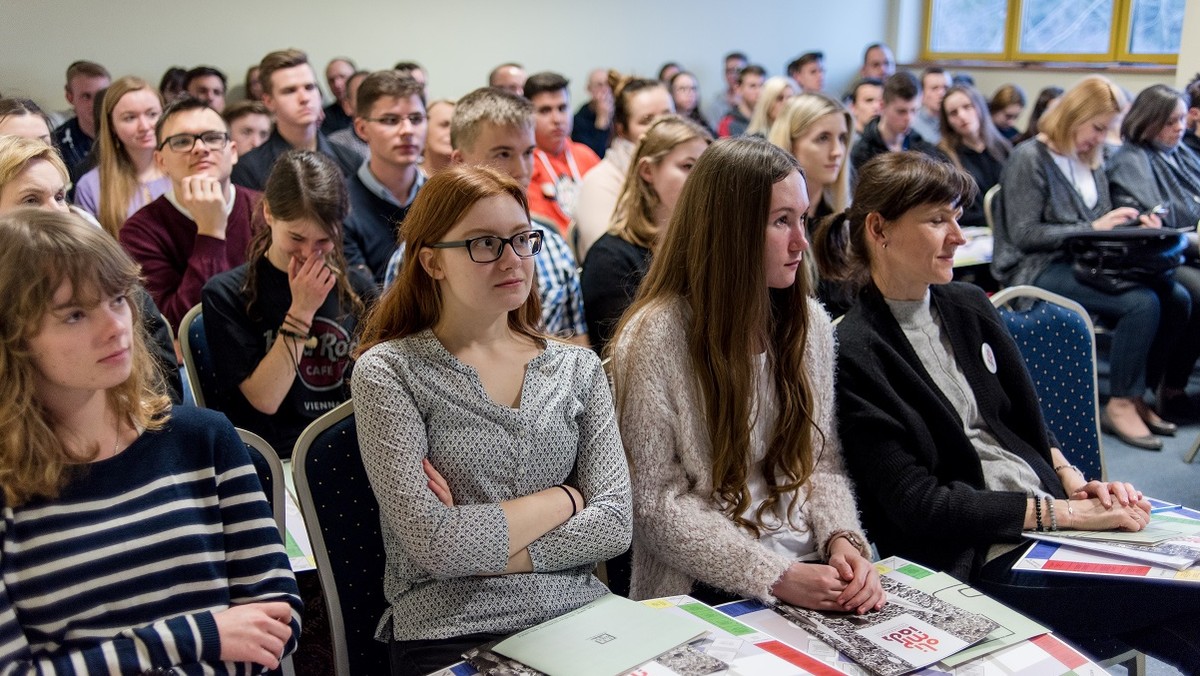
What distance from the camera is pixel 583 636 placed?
137cm

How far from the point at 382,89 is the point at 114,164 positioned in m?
1.00

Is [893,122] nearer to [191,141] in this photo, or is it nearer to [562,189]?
[562,189]

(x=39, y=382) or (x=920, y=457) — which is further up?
(x=39, y=382)

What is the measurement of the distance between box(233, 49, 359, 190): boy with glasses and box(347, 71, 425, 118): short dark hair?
2.32ft

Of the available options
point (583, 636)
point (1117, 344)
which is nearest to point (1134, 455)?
point (1117, 344)

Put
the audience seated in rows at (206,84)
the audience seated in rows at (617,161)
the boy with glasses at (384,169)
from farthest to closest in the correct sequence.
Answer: the audience seated in rows at (206,84), the audience seated in rows at (617,161), the boy with glasses at (384,169)

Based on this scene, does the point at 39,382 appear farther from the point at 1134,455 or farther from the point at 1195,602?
the point at 1134,455

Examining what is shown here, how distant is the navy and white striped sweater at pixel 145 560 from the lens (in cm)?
124

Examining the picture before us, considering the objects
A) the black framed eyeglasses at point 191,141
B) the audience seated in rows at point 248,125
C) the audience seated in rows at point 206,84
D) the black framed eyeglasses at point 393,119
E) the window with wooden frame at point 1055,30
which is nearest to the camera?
the black framed eyeglasses at point 191,141

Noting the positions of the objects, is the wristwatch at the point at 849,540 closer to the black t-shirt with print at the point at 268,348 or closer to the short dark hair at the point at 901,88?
the black t-shirt with print at the point at 268,348

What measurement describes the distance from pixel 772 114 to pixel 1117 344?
1.96 metres

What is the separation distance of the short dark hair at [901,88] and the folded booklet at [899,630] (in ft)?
14.8

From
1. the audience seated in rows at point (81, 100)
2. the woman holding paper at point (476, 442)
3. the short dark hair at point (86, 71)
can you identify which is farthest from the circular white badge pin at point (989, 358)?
the short dark hair at point (86, 71)

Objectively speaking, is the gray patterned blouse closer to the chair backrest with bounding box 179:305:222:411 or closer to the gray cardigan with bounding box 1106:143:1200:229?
the chair backrest with bounding box 179:305:222:411
